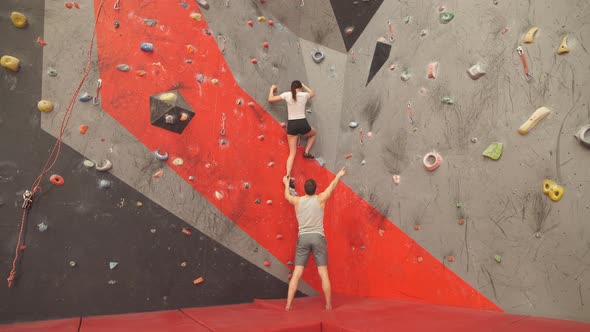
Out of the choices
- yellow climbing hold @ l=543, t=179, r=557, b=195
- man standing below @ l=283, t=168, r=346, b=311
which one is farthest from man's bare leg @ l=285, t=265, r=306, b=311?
yellow climbing hold @ l=543, t=179, r=557, b=195

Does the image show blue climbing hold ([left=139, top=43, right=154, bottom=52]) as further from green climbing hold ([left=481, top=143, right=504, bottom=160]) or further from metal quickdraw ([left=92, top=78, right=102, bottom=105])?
green climbing hold ([left=481, top=143, right=504, bottom=160])

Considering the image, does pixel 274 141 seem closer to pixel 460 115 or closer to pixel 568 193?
pixel 460 115

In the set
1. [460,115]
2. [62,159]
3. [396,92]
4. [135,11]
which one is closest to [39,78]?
[62,159]

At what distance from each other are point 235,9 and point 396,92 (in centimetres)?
177

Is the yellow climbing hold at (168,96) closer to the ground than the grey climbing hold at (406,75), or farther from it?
closer to the ground

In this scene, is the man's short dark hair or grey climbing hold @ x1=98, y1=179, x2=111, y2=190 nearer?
grey climbing hold @ x1=98, y1=179, x2=111, y2=190

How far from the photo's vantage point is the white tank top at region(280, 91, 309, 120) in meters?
4.18

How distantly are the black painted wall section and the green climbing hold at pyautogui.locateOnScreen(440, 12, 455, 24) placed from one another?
9.42ft

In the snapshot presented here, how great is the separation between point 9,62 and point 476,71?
360cm

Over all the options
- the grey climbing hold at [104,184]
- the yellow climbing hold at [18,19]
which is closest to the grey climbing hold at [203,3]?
the yellow climbing hold at [18,19]

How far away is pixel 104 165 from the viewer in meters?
3.51

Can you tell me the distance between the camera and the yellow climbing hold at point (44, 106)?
336 cm

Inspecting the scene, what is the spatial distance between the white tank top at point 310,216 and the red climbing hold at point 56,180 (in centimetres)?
197

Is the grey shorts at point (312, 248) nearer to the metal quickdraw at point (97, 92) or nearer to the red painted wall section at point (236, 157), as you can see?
the red painted wall section at point (236, 157)
